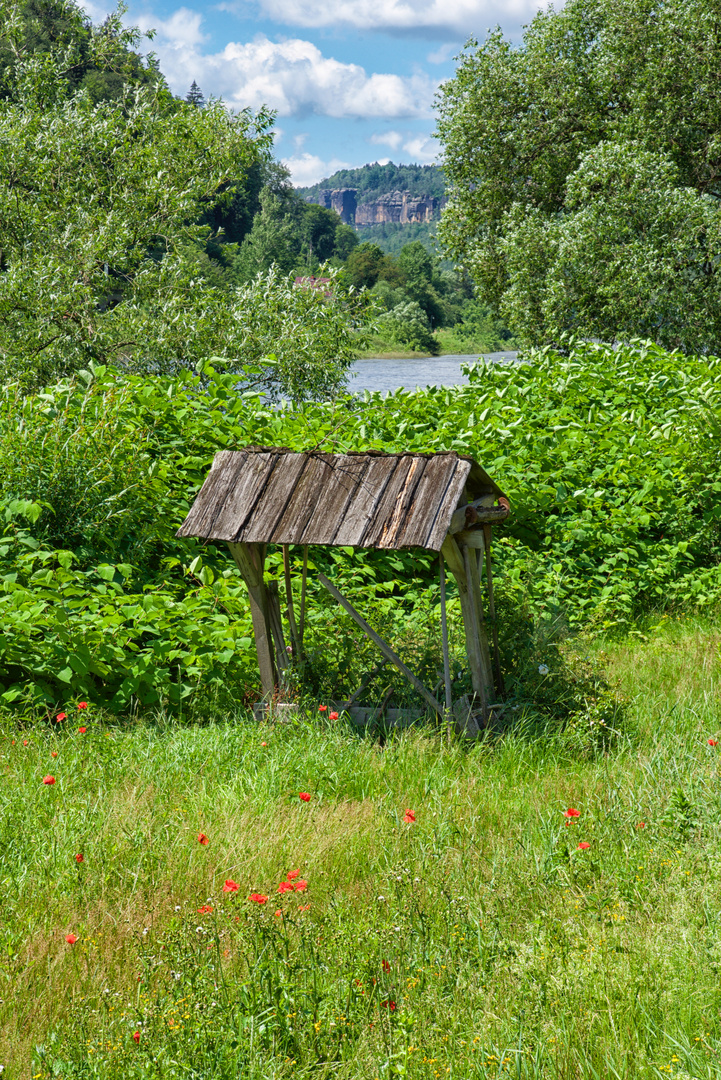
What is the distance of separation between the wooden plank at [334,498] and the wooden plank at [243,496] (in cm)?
40

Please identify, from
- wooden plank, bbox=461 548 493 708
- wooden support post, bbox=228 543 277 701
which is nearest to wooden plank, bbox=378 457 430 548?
wooden plank, bbox=461 548 493 708

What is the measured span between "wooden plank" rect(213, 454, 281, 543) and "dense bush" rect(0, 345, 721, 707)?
99cm

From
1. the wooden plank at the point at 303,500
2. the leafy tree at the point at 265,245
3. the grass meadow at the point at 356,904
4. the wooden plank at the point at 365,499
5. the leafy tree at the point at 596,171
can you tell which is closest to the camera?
the grass meadow at the point at 356,904

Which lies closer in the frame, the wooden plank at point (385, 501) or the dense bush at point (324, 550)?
the wooden plank at point (385, 501)

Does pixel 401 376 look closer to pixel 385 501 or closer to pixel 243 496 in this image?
pixel 243 496

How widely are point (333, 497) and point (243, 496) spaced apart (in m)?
0.58

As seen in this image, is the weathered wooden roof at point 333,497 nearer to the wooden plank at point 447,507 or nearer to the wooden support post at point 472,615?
the wooden plank at point 447,507

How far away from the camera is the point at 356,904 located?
136 inches

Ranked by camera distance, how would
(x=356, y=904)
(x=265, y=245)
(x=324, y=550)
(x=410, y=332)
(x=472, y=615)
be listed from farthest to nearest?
1. (x=410, y=332)
2. (x=265, y=245)
3. (x=324, y=550)
4. (x=472, y=615)
5. (x=356, y=904)

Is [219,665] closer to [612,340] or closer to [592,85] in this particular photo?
[612,340]

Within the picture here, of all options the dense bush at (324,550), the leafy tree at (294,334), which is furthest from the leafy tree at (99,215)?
the dense bush at (324,550)

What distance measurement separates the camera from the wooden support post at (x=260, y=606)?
5340 millimetres

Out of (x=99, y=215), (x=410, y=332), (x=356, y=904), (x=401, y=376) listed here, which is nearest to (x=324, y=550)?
(x=356, y=904)

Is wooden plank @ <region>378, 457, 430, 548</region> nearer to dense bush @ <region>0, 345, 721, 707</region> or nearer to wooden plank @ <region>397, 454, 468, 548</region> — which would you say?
wooden plank @ <region>397, 454, 468, 548</region>
